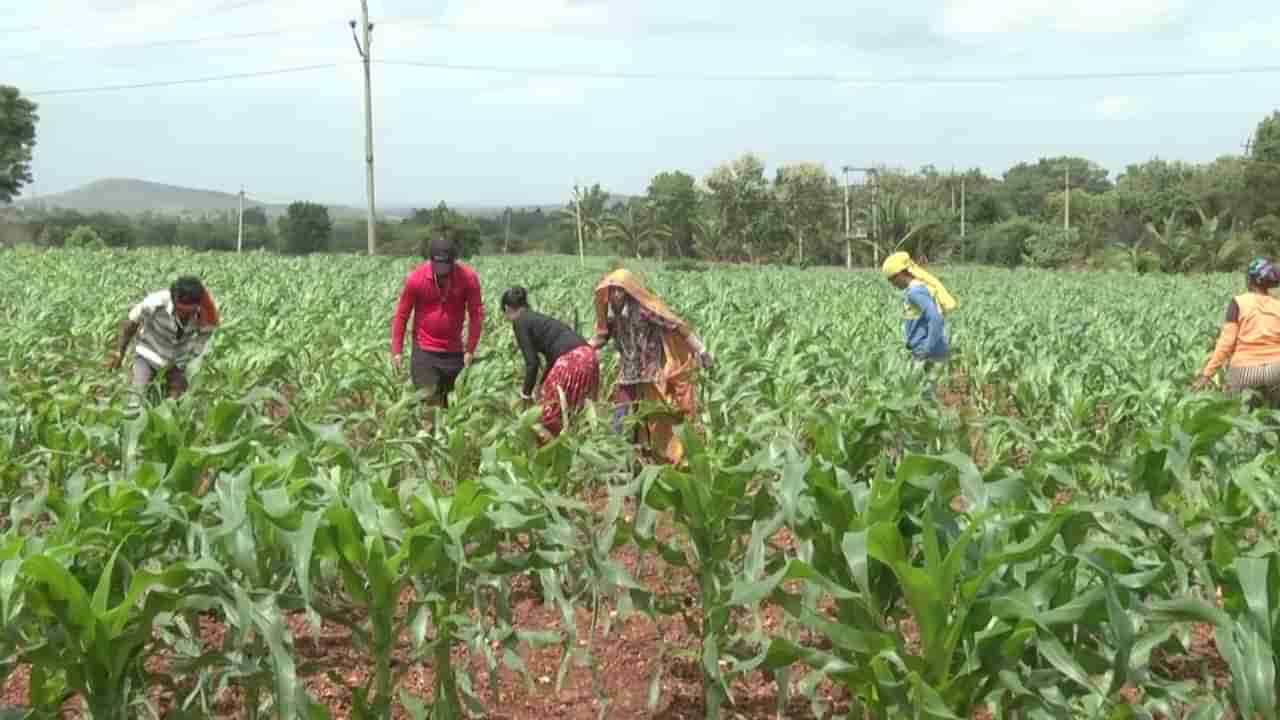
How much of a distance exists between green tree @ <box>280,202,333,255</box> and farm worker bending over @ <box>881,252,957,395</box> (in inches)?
2262

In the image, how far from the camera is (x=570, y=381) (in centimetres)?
669

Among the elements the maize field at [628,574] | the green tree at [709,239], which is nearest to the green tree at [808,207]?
the green tree at [709,239]

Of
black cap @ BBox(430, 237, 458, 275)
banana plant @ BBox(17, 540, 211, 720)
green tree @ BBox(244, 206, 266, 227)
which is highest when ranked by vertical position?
green tree @ BBox(244, 206, 266, 227)

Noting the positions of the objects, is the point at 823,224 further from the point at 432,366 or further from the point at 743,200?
the point at 432,366

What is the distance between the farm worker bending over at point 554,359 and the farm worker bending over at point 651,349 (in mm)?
205

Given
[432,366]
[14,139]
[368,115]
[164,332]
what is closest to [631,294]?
[432,366]

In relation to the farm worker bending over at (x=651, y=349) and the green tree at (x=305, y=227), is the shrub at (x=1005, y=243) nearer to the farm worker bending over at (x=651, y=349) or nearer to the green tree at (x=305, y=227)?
the green tree at (x=305, y=227)

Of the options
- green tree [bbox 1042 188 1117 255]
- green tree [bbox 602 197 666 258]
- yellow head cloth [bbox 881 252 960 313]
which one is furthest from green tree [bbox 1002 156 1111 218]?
yellow head cloth [bbox 881 252 960 313]

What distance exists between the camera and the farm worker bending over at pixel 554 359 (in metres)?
6.70

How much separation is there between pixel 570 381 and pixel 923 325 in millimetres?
2470

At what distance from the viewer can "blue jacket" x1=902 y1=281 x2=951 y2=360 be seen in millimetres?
7426

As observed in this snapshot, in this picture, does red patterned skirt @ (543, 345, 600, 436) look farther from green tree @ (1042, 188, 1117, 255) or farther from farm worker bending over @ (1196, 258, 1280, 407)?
green tree @ (1042, 188, 1117, 255)

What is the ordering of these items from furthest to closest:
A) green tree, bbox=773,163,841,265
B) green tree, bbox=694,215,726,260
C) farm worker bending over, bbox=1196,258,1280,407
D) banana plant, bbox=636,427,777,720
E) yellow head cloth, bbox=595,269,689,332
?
green tree, bbox=773,163,841,265, green tree, bbox=694,215,726,260, farm worker bending over, bbox=1196,258,1280,407, yellow head cloth, bbox=595,269,689,332, banana plant, bbox=636,427,777,720

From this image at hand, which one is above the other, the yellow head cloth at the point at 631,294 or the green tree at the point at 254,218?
the green tree at the point at 254,218
